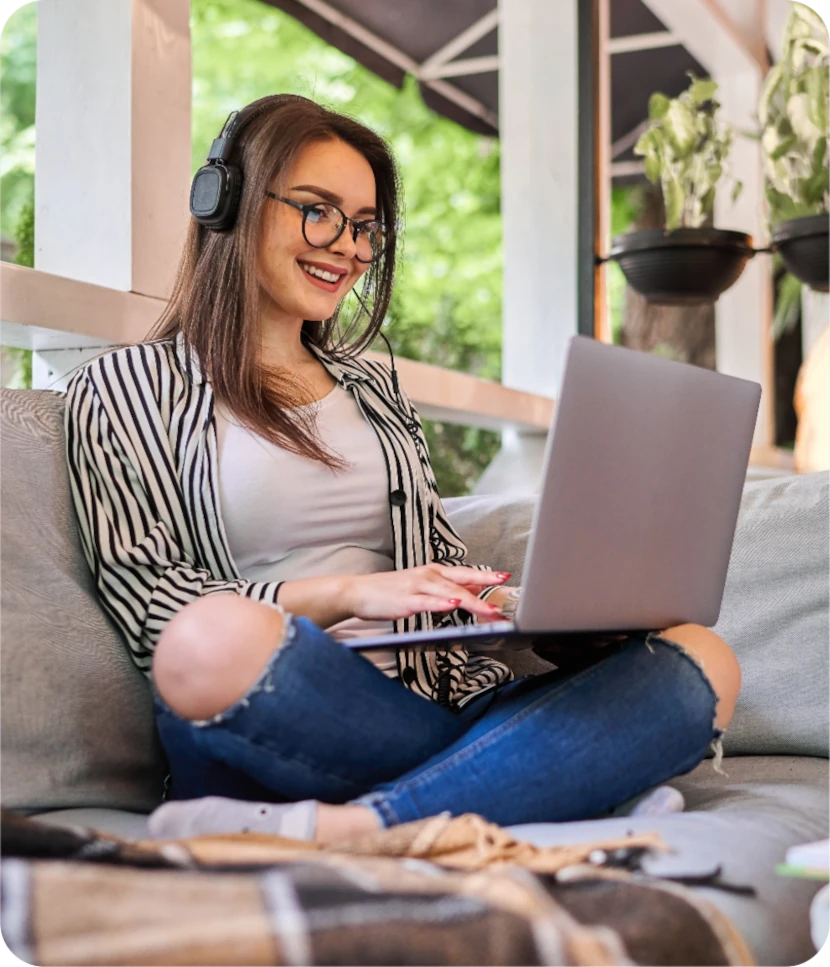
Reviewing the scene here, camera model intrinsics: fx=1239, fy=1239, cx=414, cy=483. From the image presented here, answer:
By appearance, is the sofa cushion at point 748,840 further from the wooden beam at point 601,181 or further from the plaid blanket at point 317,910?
the wooden beam at point 601,181

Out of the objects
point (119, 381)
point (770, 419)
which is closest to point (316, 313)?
point (119, 381)

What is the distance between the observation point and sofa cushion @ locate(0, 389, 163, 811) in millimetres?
1342

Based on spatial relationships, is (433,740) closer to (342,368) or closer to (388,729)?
(388,729)

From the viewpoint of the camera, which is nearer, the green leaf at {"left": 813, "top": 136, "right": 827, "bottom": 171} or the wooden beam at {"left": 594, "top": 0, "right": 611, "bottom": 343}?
the green leaf at {"left": 813, "top": 136, "right": 827, "bottom": 171}

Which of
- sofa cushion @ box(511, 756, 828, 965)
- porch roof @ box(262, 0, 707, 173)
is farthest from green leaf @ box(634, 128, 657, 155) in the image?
sofa cushion @ box(511, 756, 828, 965)

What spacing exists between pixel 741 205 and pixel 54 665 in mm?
4275

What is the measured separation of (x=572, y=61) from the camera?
12.0 feet

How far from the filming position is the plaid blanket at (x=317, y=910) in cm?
86

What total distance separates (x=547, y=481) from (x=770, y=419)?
441cm

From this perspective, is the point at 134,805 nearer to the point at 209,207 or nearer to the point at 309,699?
the point at 309,699

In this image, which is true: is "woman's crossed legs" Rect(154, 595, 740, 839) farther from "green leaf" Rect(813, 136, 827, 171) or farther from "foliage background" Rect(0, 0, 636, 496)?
"foliage background" Rect(0, 0, 636, 496)

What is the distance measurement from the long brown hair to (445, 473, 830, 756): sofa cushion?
0.55 meters

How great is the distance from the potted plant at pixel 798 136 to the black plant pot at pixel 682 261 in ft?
0.41

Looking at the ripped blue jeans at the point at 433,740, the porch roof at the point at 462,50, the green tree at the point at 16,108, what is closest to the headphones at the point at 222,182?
the ripped blue jeans at the point at 433,740
